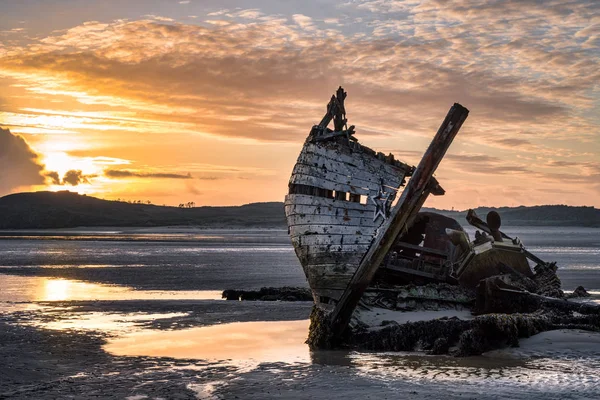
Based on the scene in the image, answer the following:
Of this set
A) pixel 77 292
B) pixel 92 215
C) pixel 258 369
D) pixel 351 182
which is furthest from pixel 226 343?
pixel 92 215

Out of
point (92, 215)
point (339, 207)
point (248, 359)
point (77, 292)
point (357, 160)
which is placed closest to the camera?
point (248, 359)

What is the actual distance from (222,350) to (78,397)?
12.8 feet

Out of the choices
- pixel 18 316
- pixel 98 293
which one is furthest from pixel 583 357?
pixel 98 293

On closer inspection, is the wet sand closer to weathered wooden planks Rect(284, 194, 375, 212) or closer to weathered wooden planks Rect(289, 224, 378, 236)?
weathered wooden planks Rect(289, 224, 378, 236)

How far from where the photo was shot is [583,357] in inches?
459

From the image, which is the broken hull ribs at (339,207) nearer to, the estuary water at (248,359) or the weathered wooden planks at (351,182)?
the weathered wooden planks at (351,182)

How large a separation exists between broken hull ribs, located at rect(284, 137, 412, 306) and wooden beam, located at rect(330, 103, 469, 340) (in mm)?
200

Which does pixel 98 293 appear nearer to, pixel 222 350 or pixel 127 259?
pixel 222 350

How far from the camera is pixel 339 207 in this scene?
13578mm

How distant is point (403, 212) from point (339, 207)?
1.21 metres

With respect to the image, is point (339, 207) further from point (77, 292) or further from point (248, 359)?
point (77, 292)

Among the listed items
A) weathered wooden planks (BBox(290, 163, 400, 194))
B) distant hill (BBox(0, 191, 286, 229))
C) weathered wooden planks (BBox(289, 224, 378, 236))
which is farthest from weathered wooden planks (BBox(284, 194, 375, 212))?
distant hill (BBox(0, 191, 286, 229))

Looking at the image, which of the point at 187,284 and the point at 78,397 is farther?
the point at 187,284

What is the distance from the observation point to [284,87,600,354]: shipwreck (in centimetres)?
1292
